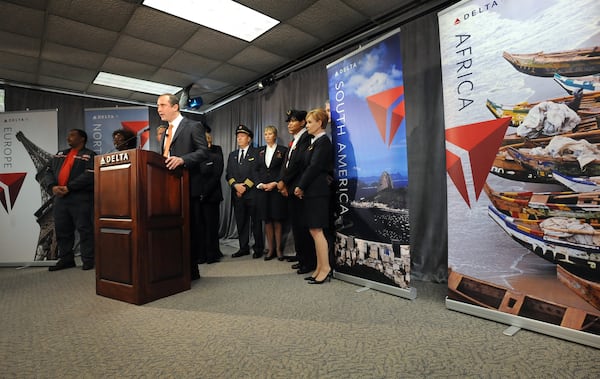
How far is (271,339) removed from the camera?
5.20 ft

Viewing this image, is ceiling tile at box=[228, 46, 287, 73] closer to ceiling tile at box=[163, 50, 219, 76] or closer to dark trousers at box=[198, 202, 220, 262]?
ceiling tile at box=[163, 50, 219, 76]

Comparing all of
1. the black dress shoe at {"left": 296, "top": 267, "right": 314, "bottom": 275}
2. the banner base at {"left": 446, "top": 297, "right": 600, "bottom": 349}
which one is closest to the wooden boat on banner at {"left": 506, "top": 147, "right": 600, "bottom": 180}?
the banner base at {"left": 446, "top": 297, "right": 600, "bottom": 349}

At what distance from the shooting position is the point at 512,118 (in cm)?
173

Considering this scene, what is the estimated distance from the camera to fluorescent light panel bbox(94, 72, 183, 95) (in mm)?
4746

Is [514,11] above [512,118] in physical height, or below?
above

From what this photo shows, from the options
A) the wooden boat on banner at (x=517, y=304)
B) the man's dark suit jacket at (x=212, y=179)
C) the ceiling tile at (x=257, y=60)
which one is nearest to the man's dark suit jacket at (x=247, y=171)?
the man's dark suit jacket at (x=212, y=179)

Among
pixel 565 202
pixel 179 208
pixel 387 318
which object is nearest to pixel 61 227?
pixel 179 208

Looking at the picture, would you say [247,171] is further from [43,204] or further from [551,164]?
[551,164]

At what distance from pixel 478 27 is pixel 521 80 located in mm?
445

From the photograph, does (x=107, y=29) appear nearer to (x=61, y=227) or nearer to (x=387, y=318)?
(x=61, y=227)

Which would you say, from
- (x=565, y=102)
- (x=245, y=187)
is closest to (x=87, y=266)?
(x=245, y=187)

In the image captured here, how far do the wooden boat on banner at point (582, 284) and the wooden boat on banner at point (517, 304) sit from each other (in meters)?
0.07

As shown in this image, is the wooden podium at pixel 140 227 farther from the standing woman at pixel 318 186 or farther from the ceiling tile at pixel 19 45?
the ceiling tile at pixel 19 45

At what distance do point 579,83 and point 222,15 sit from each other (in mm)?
3135
